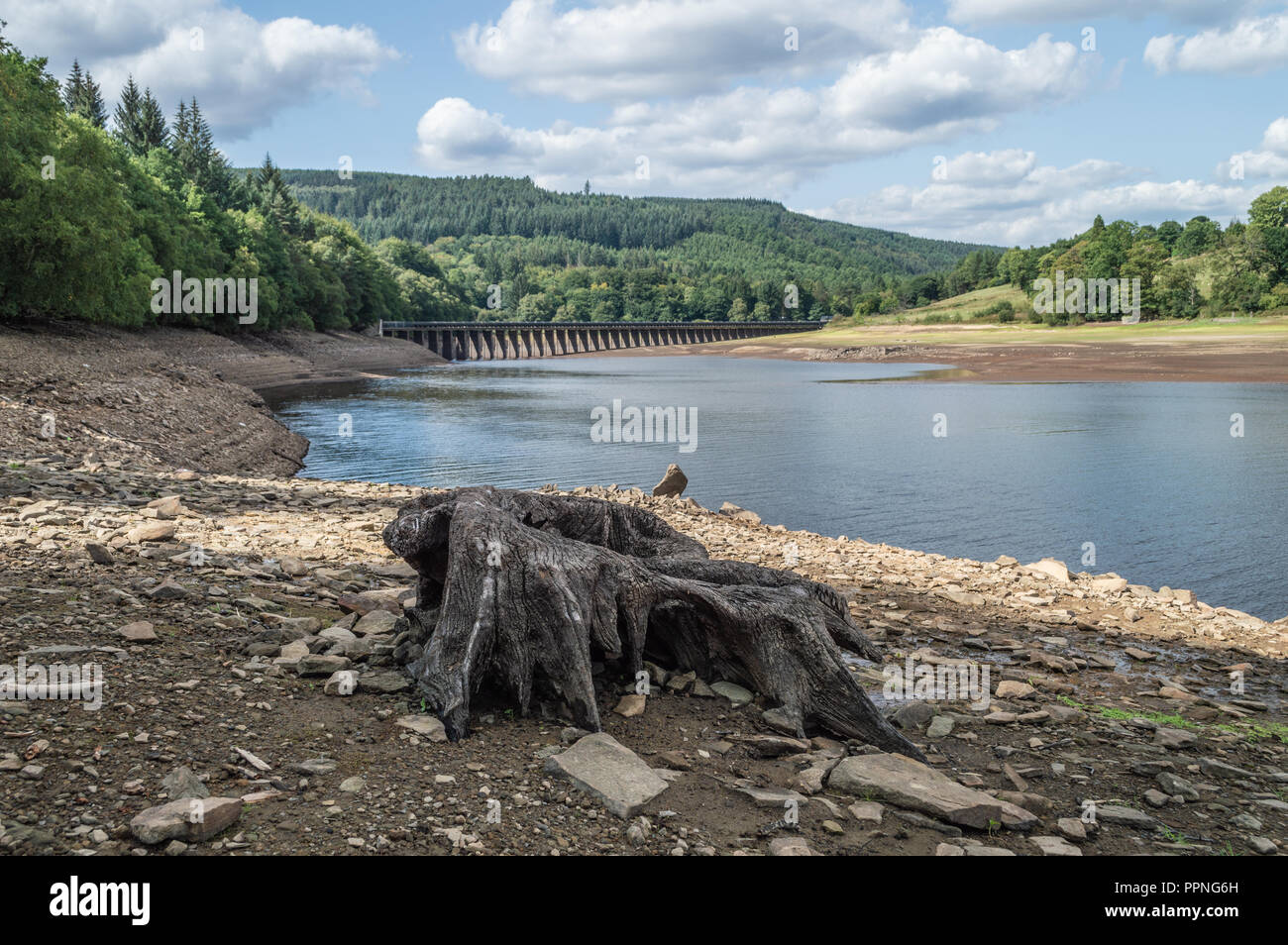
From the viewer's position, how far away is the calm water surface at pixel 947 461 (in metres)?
23.7

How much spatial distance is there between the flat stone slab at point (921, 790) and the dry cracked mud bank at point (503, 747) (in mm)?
22

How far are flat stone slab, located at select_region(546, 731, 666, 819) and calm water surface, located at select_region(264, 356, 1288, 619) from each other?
16.1 metres

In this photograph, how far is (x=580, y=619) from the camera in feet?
24.5

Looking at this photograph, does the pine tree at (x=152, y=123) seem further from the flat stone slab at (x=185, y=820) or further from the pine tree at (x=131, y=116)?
the flat stone slab at (x=185, y=820)

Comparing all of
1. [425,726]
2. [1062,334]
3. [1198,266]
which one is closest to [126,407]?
[425,726]

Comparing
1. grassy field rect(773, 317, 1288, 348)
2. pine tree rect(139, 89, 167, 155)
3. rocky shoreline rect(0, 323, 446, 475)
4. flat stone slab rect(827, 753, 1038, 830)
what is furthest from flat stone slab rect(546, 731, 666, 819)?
pine tree rect(139, 89, 167, 155)

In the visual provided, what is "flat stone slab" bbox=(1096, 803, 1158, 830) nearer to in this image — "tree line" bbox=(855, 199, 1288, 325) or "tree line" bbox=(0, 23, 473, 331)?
"tree line" bbox=(0, 23, 473, 331)

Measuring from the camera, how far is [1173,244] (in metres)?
176

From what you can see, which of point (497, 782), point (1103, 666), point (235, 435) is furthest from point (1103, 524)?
point (235, 435)

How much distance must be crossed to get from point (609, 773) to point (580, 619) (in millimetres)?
1426

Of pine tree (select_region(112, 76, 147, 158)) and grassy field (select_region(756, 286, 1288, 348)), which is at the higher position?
pine tree (select_region(112, 76, 147, 158))

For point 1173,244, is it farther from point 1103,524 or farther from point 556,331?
point 1103,524

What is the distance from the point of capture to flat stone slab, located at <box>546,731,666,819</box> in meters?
6.09

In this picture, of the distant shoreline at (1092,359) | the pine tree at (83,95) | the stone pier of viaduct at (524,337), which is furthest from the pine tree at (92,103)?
the distant shoreline at (1092,359)
